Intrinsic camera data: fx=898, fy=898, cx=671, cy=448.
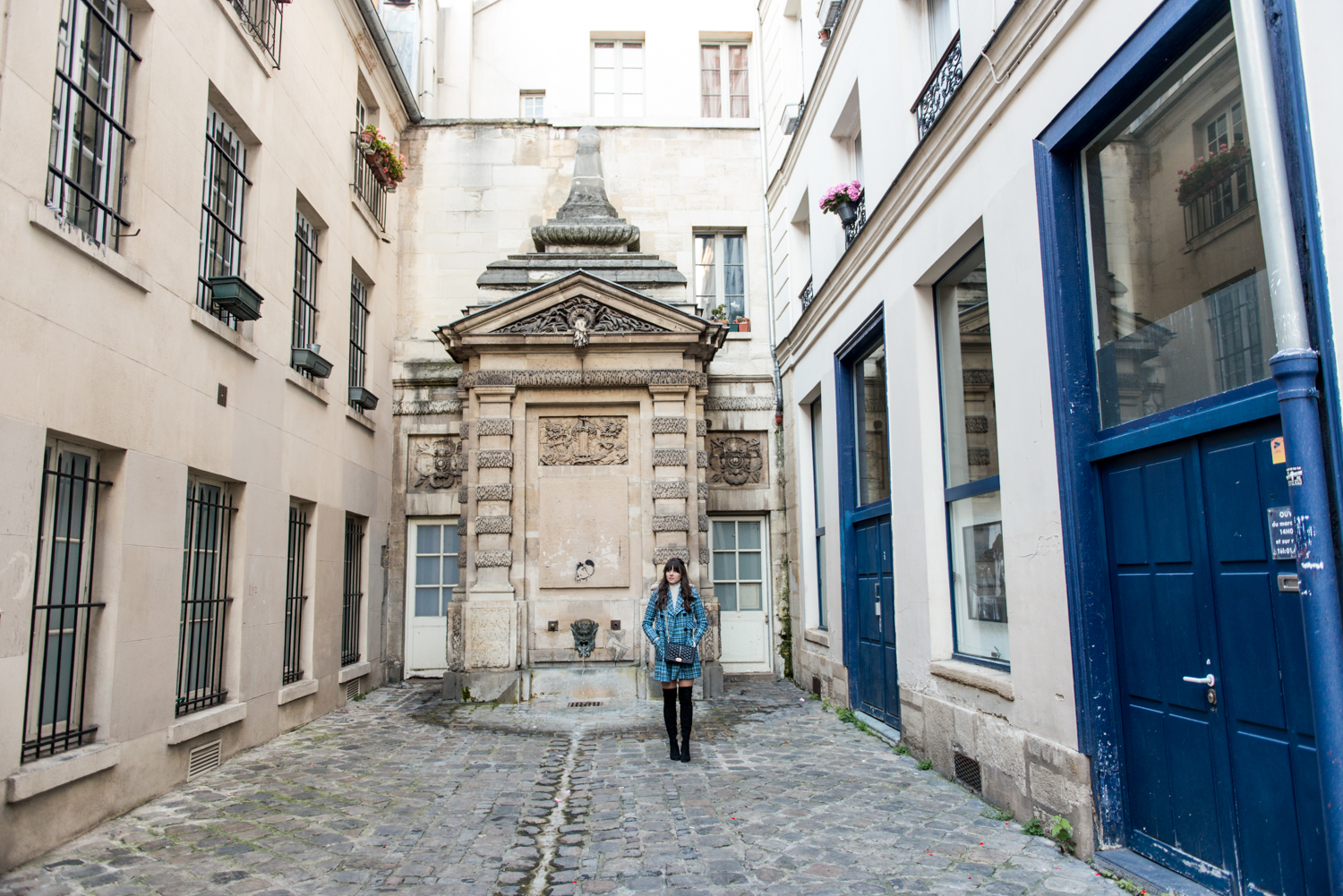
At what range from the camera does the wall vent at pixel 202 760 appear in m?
6.74

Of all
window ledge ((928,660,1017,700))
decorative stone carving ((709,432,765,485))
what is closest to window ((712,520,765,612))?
decorative stone carving ((709,432,765,485))

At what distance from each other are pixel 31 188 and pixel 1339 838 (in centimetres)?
663

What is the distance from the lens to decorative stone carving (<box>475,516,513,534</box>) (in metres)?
11.0

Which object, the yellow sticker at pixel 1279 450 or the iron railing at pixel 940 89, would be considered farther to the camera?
the iron railing at pixel 940 89

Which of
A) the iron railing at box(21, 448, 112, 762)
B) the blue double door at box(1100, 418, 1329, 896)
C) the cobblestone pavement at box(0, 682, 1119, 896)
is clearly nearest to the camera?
the blue double door at box(1100, 418, 1329, 896)

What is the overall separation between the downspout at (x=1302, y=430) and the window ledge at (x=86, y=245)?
581cm

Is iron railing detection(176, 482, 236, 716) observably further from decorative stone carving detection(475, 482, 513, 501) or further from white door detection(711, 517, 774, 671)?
white door detection(711, 517, 774, 671)

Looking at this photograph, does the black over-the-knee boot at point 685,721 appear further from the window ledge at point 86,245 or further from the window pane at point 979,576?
the window ledge at point 86,245

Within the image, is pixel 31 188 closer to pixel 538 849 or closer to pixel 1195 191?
pixel 538 849

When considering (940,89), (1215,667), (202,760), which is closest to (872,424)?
(940,89)

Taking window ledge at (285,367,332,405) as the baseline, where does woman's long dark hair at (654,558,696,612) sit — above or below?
below

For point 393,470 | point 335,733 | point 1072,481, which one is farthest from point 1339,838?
point 393,470

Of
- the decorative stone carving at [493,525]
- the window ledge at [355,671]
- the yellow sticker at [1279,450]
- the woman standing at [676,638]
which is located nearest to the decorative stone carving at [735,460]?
the decorative stone carving at [493,525]

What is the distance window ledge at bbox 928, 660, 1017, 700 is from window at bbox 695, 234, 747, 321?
827 cm
